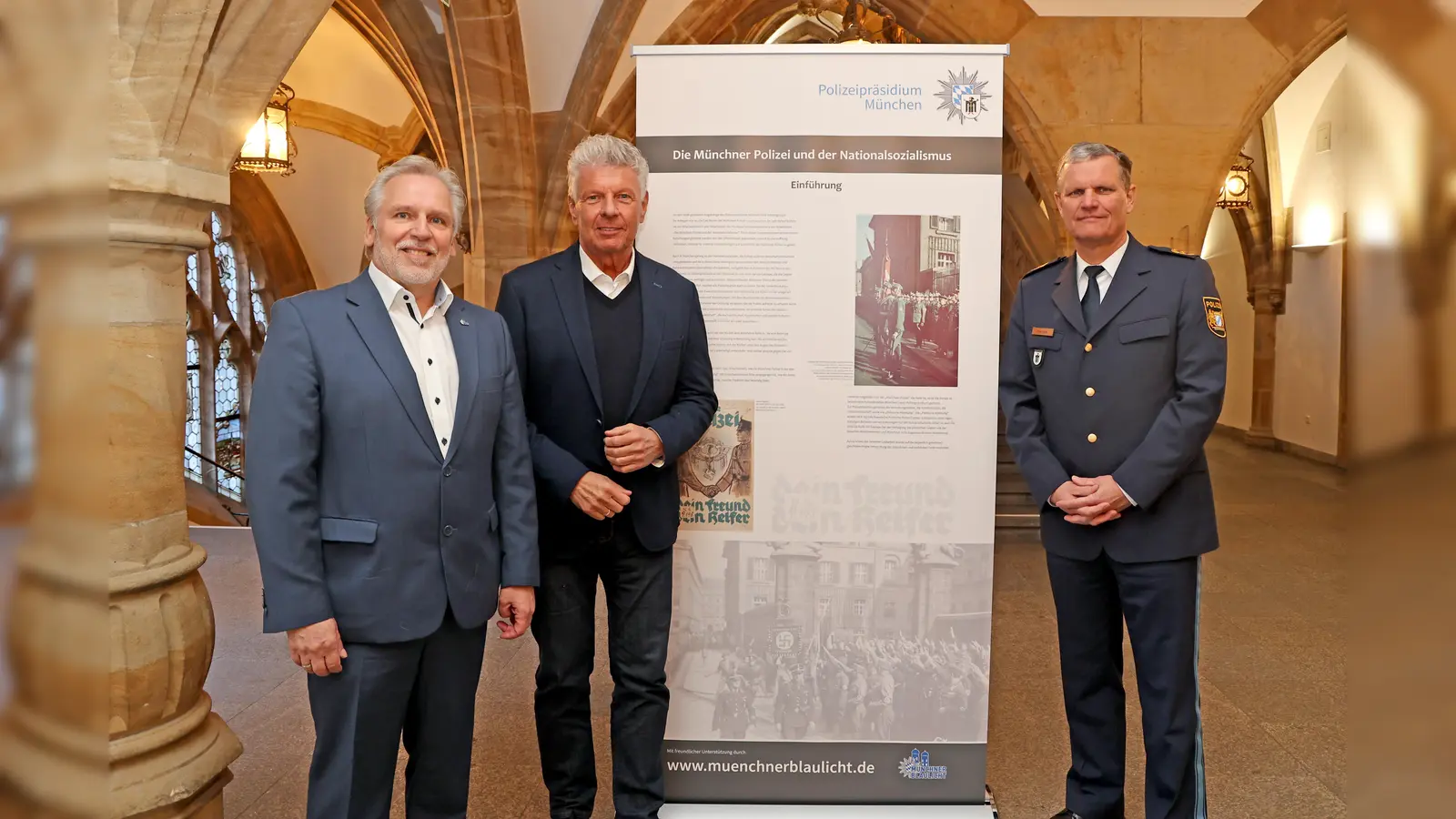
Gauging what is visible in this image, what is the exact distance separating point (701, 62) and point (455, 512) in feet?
4.95

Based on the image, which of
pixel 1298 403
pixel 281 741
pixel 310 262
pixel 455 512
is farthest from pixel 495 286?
pixel 1298 403

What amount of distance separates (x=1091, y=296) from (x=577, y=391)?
1403 millimetres

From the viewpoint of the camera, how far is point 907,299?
298cm

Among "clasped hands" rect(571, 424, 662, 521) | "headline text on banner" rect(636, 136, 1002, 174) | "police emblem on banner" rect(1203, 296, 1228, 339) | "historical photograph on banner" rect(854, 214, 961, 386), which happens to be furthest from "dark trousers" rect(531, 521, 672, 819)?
"police emblem on banner" rect(1203, 296, 1228, 339)

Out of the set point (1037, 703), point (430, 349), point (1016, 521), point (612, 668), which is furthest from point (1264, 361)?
point (430, 349)

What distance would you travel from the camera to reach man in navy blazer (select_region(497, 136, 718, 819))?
260 centimetres

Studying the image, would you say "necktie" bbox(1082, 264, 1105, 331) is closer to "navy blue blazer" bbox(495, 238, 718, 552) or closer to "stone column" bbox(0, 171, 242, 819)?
"navy blue blazer" bbox(495, 238, 718, 552)

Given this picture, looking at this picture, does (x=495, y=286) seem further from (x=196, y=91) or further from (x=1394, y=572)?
(x=1394, y=572)

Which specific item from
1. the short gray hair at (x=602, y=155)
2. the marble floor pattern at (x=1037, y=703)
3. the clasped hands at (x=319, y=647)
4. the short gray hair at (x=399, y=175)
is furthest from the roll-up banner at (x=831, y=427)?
the clasped hands at (x=319, y=647)

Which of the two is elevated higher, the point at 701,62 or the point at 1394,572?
the point at 701,62

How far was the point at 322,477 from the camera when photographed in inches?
83.7

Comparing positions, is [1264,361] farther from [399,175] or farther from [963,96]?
[399,175]

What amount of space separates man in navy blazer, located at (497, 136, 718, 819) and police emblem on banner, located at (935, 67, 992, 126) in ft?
3.03

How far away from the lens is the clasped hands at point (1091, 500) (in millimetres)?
2562
